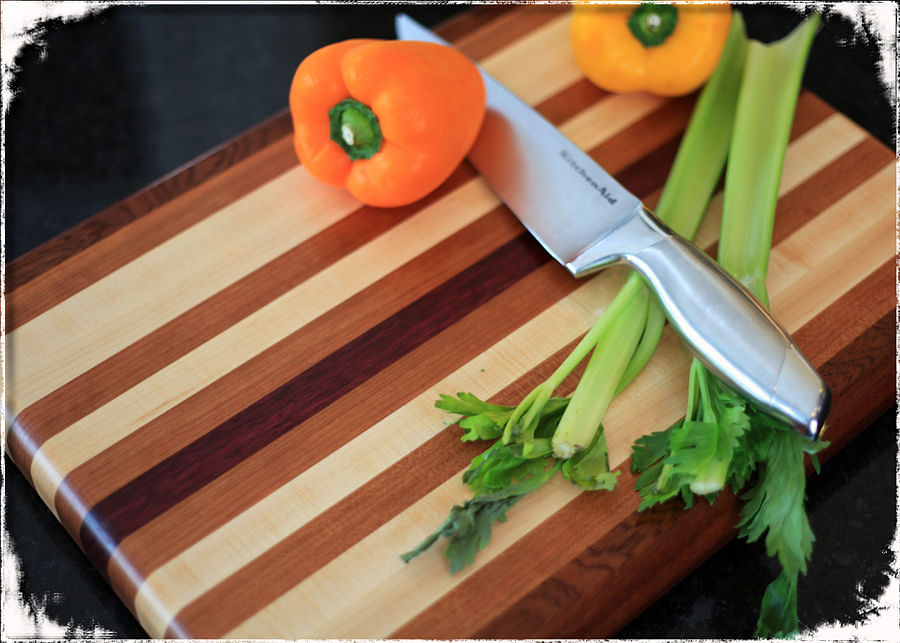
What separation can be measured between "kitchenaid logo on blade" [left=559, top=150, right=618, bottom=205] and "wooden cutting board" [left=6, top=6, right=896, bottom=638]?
0.10 metres

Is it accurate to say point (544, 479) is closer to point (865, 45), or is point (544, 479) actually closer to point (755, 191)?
point (755, 191)

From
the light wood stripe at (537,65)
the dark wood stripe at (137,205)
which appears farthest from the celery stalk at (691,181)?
the dark wood stripe at (137,205)

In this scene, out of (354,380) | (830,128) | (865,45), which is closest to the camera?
(354,380)

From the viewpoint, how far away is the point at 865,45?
5.53 feet

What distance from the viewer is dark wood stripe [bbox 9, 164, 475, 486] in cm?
113

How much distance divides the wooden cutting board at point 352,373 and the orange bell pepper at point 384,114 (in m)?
0.07

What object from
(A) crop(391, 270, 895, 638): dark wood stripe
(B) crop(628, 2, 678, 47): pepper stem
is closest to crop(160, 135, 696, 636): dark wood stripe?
(A) crop(391, 270, 895, 638): dark wood stripe

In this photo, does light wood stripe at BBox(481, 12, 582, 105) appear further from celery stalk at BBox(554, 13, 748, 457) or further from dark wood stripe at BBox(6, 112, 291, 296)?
dark wood stripe at BBox(6, 112, 291, 296)

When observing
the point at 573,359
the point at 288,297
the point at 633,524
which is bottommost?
the point at 633,524

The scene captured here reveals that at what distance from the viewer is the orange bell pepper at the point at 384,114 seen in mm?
1192

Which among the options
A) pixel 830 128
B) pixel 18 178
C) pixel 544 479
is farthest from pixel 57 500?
pixel 830 128

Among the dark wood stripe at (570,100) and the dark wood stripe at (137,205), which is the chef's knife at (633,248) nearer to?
Result: the dark wood stripe at (570,100)

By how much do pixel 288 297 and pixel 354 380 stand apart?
0.15m

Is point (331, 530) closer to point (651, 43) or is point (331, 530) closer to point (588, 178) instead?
point (588, 178)
